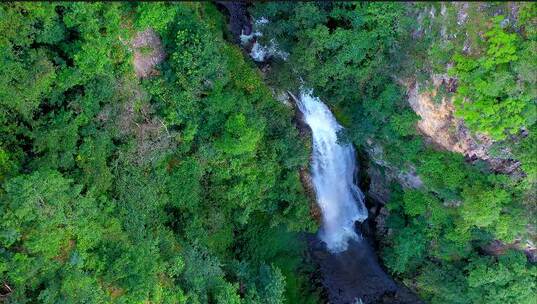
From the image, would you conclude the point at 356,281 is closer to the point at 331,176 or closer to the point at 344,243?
the point at 344,243

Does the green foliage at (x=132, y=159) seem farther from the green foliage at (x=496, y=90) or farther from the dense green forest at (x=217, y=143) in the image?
the green foliage at (x=496, y=90)

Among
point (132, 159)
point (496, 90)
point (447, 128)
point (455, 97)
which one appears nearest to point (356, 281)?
point (447, 128)

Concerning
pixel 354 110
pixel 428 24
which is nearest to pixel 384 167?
pixel 354 110

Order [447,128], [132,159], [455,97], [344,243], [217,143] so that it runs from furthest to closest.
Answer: [344,243] < [217,143] < [132,159] < [447,128] < [455,97]

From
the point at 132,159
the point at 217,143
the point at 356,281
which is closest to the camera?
the point at 132,159

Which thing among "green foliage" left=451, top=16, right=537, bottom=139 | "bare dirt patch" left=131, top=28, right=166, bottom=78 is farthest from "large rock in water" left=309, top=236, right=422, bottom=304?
"bare dirt patch" left=131, top=28, right=166, bottom=78

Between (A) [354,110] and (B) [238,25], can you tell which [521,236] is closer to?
(A) [354,110]
